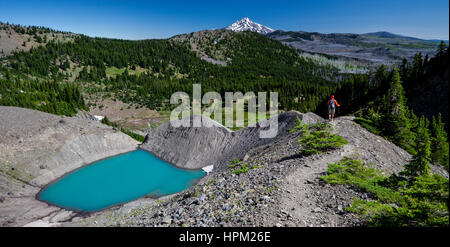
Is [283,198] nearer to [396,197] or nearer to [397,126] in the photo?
[396,197]

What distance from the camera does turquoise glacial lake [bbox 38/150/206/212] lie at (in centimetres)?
3781

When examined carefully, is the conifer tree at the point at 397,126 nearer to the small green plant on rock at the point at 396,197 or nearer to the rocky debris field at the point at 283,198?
the rocky debris field at the point at 283,198

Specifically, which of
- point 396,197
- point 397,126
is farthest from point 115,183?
point 396,197

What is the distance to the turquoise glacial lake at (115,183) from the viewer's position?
3781 cm

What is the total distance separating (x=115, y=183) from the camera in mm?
44125

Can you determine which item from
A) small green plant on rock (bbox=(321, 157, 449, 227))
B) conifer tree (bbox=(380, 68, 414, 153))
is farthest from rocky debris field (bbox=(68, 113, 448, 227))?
conifer tree (bbox=(380, 68, 414, 153))

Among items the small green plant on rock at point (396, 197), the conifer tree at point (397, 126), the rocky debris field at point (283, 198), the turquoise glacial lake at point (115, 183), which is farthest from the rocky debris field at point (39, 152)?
the conifer tree at point (397, 126)

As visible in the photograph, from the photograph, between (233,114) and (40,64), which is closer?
(233,114)

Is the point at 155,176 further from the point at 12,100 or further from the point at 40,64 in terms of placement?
the point at 40,64

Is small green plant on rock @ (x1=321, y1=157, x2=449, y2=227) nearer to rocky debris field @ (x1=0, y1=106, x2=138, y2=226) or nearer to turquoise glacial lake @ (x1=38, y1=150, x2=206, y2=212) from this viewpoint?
turquoise glacial lake @ (x1=38, y1=150, x2=206, y2=212)

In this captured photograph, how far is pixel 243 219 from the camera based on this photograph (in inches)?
386
